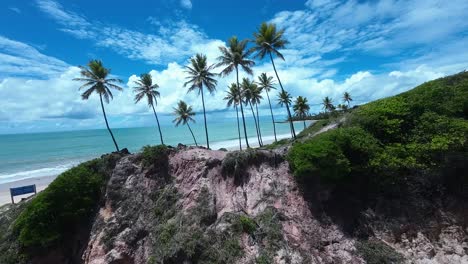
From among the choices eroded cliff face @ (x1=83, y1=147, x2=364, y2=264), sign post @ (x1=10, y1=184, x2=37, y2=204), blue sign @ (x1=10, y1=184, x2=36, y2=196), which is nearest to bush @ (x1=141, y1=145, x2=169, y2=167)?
eroded cliff face @ (x1=83, y1=147, x2=364, y2=264)

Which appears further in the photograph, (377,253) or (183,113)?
(183,113)

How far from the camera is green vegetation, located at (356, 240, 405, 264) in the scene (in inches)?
392

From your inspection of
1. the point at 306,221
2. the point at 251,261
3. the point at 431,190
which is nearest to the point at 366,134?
the point at 431,190

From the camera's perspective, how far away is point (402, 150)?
38.5ft

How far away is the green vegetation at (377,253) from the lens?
32.7 feet

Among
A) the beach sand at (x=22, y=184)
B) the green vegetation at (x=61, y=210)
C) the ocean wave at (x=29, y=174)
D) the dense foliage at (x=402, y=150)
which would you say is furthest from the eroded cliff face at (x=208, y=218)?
the ocean wave at (x=29, y=174)

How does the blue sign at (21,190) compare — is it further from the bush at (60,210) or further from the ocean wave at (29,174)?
the ocean wave at (29,174)

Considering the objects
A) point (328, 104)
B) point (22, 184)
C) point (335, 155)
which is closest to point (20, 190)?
point (22, 184)

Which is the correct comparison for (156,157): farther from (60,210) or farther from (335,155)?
(335,155)

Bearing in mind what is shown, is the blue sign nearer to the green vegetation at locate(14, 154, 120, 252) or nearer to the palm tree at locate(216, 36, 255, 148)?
the green vegetation at locate(14, 154, 120, 252)

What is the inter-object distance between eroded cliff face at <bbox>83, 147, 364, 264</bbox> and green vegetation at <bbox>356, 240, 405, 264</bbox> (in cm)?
33

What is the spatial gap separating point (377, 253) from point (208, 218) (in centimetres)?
779

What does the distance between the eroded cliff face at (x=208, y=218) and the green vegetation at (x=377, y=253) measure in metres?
0.33

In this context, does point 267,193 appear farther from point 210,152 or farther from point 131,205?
point 131,205
